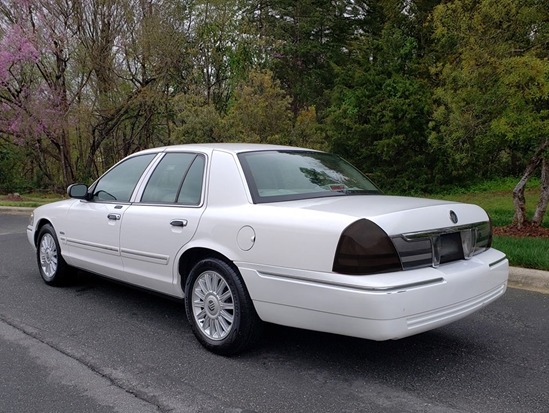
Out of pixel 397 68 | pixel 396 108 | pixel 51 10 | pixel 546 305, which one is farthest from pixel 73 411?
pixel 51 10

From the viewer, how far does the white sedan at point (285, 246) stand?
126 inches

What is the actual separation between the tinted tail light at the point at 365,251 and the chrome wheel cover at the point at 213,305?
3.25 feet

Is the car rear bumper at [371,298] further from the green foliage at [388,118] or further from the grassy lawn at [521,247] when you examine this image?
the green foliage at [388,118]

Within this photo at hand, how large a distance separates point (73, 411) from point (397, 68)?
18.0m

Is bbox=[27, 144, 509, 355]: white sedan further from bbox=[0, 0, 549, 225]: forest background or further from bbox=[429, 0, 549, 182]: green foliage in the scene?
bbox=[0, 0, 549, 225]: forest background

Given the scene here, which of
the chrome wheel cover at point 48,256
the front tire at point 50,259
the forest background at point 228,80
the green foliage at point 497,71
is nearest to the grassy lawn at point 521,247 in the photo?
the green foliage at point 497,71

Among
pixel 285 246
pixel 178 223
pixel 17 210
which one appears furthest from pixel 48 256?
pixel 17 210

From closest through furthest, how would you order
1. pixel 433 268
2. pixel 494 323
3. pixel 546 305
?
pixel 433 268 → pixel 494 323 → pixel 546 305

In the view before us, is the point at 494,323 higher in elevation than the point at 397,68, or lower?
lower

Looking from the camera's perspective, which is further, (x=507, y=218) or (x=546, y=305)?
(x=507, y=218)

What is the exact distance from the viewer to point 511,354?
3.90 metres

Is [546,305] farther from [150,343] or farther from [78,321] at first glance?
[78,321]

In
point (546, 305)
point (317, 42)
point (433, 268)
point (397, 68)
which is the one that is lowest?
point (546, 305)

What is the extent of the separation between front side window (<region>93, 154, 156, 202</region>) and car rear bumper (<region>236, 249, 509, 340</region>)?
1887mm
